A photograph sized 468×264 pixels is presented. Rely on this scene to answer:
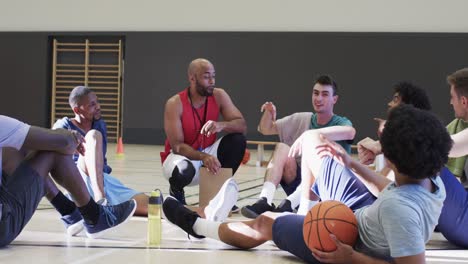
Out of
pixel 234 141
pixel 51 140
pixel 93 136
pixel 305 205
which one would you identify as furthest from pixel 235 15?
pixel 51 140

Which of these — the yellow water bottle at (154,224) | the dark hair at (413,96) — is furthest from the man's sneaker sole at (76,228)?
the dark hair at (413,96)

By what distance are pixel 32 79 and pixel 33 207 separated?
39.3 ft

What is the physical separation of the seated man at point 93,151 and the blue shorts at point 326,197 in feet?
4.93

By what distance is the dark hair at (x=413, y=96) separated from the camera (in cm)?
361

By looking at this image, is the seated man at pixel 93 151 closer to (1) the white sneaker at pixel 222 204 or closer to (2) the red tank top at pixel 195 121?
(2) the red tank top at pixel 195 121

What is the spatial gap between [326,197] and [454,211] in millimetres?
658

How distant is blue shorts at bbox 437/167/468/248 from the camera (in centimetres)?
303

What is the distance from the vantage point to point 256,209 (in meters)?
3.92

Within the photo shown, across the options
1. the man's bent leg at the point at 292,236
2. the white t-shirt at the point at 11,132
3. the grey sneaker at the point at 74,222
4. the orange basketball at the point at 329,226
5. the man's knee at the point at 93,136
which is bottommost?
the grey sneaker at the point at 74,222

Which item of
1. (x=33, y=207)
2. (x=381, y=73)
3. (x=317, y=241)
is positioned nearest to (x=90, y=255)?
(x=33, y=207)

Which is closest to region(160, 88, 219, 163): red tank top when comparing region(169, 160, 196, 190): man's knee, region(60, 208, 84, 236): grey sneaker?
region(169, 160, 196, 190): man's knee

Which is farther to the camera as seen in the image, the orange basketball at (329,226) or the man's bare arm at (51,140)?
the man's bare arm at (51,140)

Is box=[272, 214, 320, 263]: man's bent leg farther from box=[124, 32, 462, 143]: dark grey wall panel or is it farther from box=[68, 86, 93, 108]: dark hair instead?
box=[124, 32, 462, 143]: dark grey wall panel

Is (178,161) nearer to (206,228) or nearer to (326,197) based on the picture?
(206,228)
